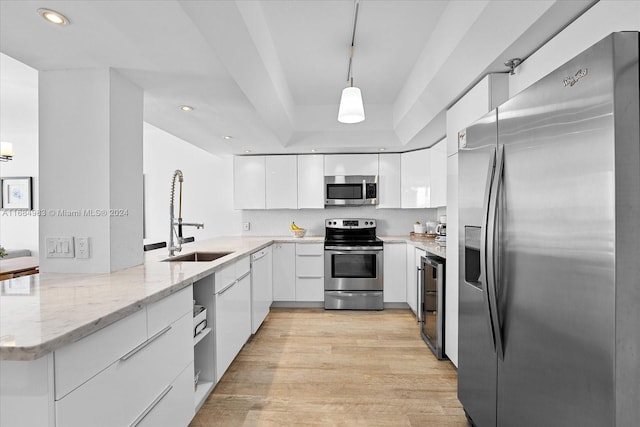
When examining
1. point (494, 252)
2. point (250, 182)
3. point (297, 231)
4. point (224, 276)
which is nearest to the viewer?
point (494, 252)

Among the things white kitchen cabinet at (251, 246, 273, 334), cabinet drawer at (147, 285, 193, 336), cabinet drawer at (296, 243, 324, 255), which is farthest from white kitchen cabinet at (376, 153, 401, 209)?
cabinet drawer at (147, 285, 193, 336)

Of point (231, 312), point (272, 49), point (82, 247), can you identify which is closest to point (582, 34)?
point (272, 49)

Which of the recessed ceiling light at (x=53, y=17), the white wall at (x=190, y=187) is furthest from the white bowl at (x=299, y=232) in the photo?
the recessed ceiling light at (x=53, y=17)

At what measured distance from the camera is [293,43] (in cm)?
259

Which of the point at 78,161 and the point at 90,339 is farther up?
the point at 78,161

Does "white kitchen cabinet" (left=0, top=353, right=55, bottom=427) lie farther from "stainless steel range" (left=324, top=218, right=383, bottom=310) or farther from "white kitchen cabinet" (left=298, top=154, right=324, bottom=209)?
"white kitchen cabinet" (left=298, top=154, right=324, bottom=209)

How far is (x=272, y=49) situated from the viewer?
257 cm

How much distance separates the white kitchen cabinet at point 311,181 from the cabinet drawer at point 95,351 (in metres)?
3.42

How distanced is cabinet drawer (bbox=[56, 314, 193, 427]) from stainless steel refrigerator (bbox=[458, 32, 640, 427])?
1.46 m

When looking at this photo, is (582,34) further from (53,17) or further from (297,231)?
(297,231)

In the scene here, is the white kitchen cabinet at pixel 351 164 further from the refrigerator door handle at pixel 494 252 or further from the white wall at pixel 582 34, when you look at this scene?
the refrigerator door handle at pixel 494 252

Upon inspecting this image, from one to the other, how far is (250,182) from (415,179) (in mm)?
2256

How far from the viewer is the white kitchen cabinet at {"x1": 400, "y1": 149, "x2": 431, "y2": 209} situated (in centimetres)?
427

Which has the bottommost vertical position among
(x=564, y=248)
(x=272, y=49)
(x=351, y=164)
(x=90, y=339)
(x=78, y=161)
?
(x=90, y=339)
